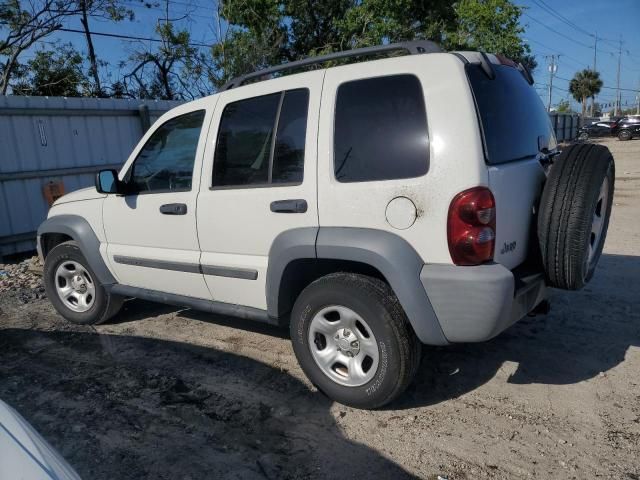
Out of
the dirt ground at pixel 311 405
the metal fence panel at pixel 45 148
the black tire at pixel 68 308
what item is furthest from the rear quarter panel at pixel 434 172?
the metal fence panel at pixel 45 148

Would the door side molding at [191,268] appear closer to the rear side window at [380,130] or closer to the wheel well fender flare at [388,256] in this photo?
the wheel well fender flare at [388,256]

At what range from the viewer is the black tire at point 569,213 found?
2.71m

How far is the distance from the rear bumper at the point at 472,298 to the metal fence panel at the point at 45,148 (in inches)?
280

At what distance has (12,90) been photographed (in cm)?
1680

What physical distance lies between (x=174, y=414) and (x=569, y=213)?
2550mm

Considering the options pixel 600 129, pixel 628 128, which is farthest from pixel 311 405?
pixel 600 129

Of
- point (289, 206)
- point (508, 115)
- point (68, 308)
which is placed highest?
point (508, 115)

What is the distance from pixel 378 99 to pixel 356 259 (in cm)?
90

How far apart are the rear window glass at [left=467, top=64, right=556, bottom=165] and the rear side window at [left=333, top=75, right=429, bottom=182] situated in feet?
1.04

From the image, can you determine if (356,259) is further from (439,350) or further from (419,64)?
(439,350)

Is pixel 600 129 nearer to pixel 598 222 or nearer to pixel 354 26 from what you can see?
pixel 354 26

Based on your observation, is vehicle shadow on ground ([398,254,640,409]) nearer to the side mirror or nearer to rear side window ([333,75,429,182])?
rear side window ([333,75,429,182])

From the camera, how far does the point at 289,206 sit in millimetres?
3088

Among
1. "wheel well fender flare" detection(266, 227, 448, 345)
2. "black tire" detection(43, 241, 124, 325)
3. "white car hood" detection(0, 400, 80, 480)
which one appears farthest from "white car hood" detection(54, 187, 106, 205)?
"white car hood" detection(0, 400, 80, 480)
